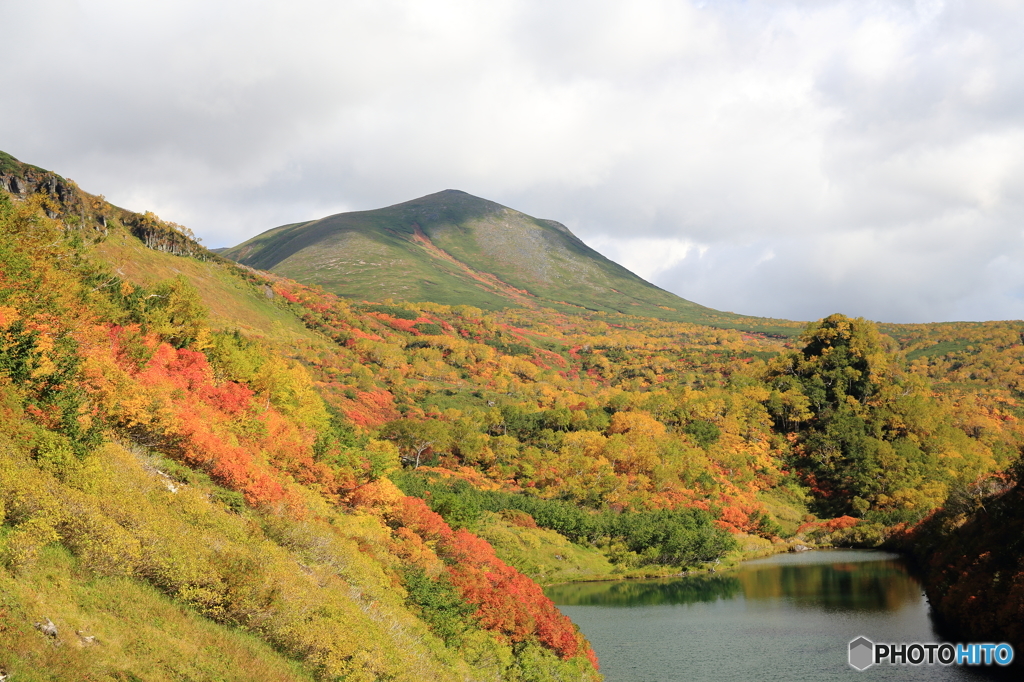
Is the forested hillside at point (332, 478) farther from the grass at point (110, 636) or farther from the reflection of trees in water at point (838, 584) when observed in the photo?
the reflection of trees in water at point (838, 584)

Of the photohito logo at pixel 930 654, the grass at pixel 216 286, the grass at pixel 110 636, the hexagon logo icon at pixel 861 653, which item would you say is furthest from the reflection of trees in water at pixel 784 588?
the grass at pixel 216 286

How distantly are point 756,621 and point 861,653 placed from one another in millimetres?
13484

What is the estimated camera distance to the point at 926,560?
82562mm

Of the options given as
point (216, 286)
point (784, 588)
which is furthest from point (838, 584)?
point (216, 286)

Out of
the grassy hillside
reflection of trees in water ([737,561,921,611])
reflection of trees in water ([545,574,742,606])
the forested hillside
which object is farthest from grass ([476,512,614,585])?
the grassy hillside

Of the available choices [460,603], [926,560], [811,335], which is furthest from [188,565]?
[811,335]

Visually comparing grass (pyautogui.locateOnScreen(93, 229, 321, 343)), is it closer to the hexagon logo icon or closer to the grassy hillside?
the grassy hillside

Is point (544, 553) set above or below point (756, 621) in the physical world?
below

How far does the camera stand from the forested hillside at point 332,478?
26.9 metres

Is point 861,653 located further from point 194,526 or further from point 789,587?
point 194,526

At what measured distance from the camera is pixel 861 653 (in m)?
53.2

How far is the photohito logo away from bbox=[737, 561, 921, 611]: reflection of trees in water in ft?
44.2

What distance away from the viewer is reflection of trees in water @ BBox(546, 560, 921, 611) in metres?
72.2

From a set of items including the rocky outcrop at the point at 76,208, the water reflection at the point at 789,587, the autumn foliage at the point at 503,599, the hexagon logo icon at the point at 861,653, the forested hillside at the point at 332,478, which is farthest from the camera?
the rocky outcrop at the point at 76,208
